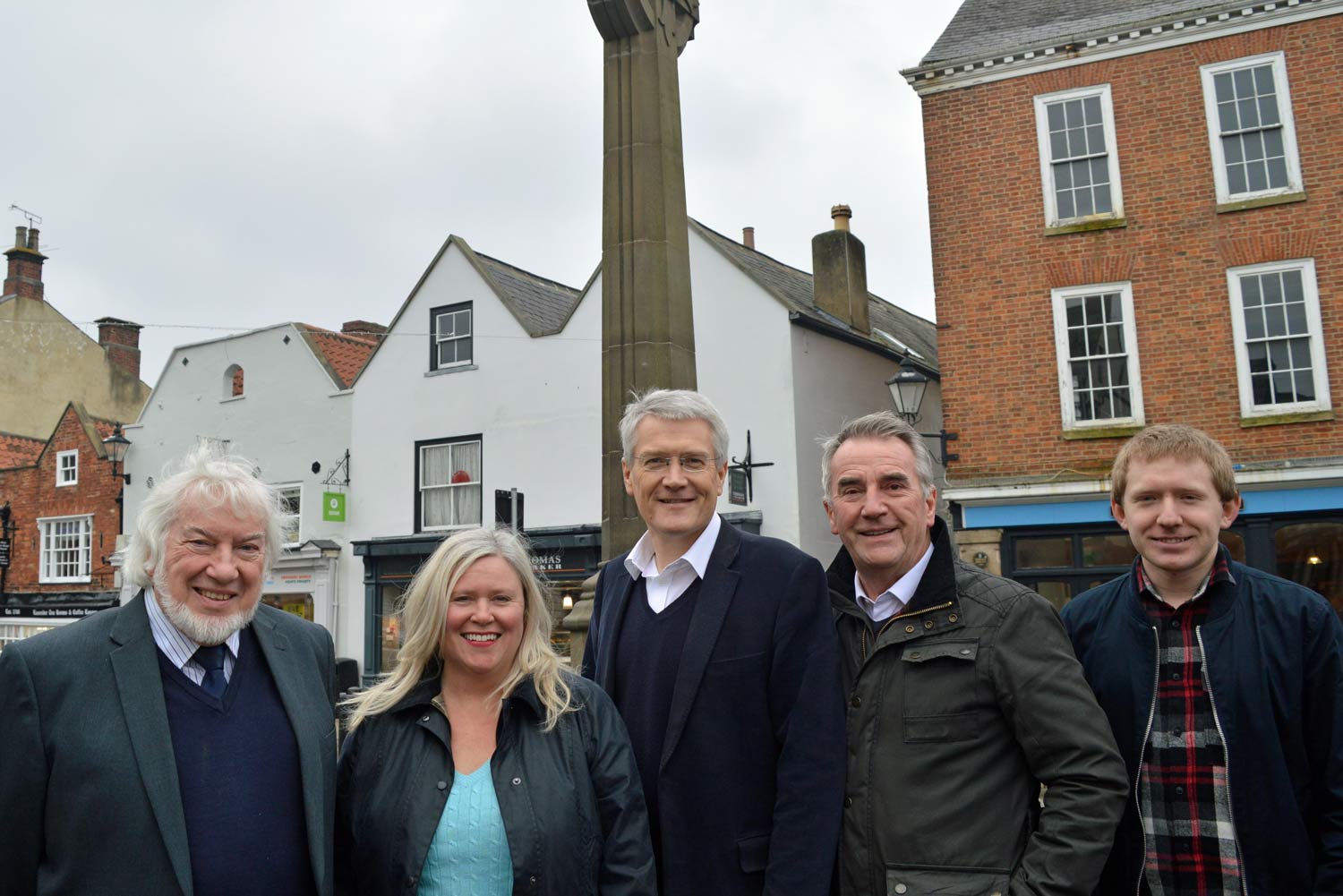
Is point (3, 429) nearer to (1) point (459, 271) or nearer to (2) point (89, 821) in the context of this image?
(1) point (459, 271)

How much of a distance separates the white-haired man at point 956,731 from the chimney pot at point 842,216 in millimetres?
16405

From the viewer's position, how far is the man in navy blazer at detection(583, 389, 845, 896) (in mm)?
2445

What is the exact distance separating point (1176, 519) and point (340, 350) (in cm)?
2029

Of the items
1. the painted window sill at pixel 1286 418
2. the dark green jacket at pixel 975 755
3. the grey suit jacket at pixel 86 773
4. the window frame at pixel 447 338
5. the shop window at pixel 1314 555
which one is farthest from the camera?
the window frame at pixel 447 338

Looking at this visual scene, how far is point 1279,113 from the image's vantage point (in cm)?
1201

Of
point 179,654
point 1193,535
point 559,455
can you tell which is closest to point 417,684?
point 179,654

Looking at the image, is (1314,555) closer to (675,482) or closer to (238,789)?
(675,482)

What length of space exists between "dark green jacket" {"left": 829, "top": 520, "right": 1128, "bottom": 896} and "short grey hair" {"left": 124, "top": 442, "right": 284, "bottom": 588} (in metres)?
1.62

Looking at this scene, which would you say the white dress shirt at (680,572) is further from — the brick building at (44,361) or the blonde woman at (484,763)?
the brick building at (44,361)

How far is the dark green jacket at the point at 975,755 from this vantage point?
2.28m

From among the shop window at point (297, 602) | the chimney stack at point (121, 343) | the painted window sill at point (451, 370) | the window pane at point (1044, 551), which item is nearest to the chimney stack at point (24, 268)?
the chimney stack at point (121, 343)

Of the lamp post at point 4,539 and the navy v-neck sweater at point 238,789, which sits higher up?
the lamp post at point 4,539

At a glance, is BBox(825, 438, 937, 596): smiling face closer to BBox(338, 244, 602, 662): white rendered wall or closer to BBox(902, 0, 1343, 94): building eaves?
BBox(902, 0, 1343, 94): building eaves

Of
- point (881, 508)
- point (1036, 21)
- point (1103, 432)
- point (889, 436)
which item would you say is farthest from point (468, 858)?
point (1036, 21)
